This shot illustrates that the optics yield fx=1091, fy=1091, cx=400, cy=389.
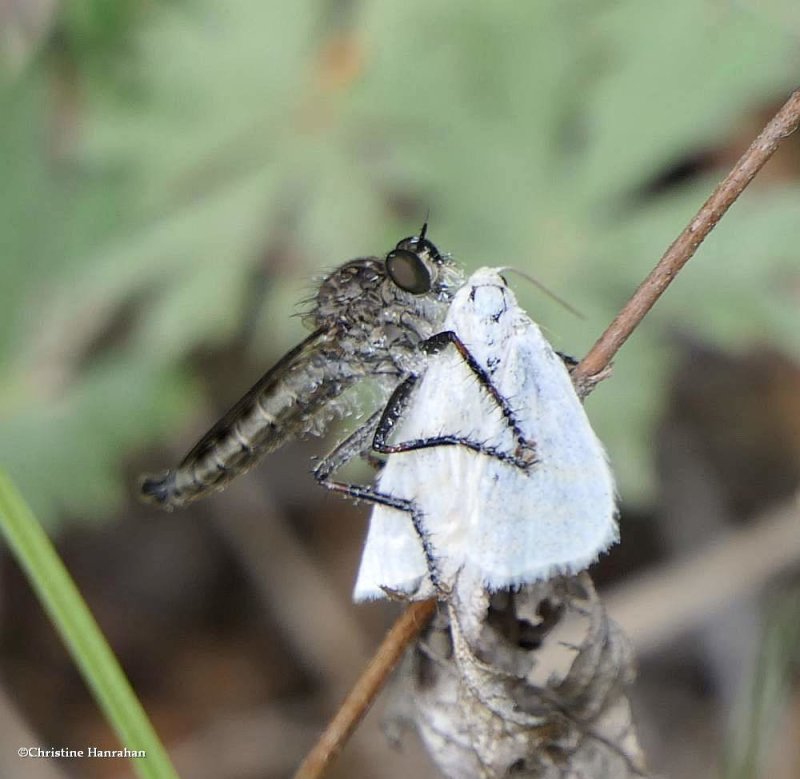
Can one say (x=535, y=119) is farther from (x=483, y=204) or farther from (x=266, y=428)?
(x=266, y=428)

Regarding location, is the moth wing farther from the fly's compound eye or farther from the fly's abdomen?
the fly's abdomen

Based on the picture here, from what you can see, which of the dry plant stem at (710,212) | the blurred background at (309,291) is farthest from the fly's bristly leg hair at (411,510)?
the blurred background at (309,291)

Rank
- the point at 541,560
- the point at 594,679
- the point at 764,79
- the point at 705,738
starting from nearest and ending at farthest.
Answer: the point at 541,560 < the point at 594,679 < the point at 764,79 < the point at 705,738

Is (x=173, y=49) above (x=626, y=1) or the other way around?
above

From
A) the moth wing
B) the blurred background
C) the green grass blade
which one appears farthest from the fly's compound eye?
the blurred background

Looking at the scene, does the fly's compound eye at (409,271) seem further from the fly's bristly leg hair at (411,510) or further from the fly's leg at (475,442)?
the fly's bristly leg hair at (411,510)

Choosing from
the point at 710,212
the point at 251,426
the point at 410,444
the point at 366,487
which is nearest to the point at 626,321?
the point at 710,212

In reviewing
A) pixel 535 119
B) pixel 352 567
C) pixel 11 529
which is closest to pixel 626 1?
pixel 535 119
